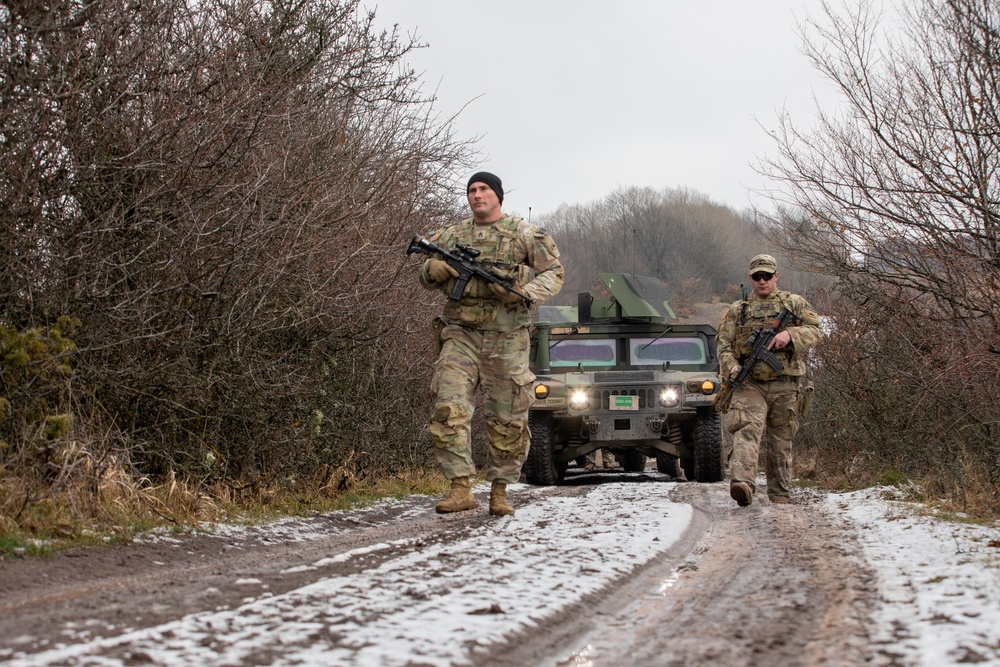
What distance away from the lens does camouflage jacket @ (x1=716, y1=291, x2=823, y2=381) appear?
691 cm

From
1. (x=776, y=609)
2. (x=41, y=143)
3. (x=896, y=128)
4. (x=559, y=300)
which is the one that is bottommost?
(x=776, y=609)

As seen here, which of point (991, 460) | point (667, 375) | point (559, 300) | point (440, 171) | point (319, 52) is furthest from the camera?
point (559, 300)

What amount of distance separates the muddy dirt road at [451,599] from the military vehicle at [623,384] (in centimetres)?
546

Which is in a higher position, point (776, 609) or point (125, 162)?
point (125, 162)

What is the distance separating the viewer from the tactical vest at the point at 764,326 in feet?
22.8

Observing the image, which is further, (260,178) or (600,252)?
(600,252)

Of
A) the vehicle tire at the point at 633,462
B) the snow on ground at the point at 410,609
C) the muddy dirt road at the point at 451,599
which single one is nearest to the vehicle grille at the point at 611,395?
the vehicle tire at the point at 633,462

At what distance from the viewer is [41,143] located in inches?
179

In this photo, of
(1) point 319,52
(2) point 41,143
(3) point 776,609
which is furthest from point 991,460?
(2) point 41,143

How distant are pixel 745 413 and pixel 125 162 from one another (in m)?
4.13

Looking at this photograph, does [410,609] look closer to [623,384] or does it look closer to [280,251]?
[280,251]

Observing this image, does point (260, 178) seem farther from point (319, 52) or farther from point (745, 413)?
point (745, 413)

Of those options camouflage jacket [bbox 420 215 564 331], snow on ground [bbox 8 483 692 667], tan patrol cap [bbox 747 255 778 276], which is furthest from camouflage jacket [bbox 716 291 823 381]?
snow on ground [bbox 8 483 692 667]

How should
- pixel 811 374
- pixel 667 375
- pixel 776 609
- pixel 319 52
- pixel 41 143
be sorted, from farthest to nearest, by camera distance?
pixel 811 374, pixel 667 375, pixel 319 52, pixel 41 143, pixel 776 609
